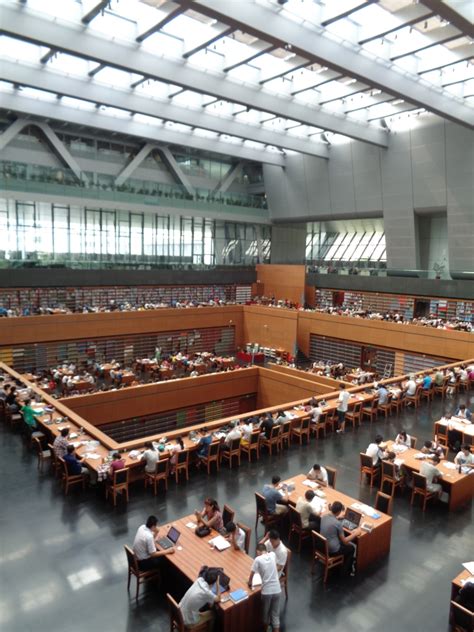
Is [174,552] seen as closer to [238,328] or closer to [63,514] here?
[63,514]

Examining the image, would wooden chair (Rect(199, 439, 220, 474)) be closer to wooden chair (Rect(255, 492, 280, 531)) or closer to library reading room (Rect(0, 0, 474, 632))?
library reading room (Rect(0, 0, 474, 632))

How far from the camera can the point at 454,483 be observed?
23.3 ft

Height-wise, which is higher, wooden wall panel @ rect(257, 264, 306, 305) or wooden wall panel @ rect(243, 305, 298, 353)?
wooden wall panel @ rect(257, 264, 306, 305)

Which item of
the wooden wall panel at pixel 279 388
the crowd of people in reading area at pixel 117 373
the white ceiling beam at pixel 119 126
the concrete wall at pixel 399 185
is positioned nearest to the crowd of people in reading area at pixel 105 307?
the crowd of people in reading area at pixel 117 373

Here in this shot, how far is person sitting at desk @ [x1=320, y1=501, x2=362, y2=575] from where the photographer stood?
545 centimetres

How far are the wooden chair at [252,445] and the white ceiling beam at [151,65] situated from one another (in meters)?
11.3

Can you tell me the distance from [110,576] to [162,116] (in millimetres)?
18353

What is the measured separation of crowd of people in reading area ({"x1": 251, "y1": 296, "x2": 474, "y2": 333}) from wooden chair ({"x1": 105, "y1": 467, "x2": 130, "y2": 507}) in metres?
14.4

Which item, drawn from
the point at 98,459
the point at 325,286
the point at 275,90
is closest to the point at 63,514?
the point at 98,459

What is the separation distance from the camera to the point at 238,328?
25.9 m

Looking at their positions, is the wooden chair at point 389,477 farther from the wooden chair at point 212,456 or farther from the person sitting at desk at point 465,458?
the wooden chair at point 212,456

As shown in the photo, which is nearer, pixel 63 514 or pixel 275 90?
pixel 63 514

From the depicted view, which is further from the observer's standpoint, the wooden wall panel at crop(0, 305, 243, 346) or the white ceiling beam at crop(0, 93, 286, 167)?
the white ceiling beam at crop(0, 93, 286, 167)

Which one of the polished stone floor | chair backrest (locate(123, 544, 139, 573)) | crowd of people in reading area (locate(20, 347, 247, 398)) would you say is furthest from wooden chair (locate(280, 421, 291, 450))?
crowd of people in reading area (locate(20, 347, 247, 398))
